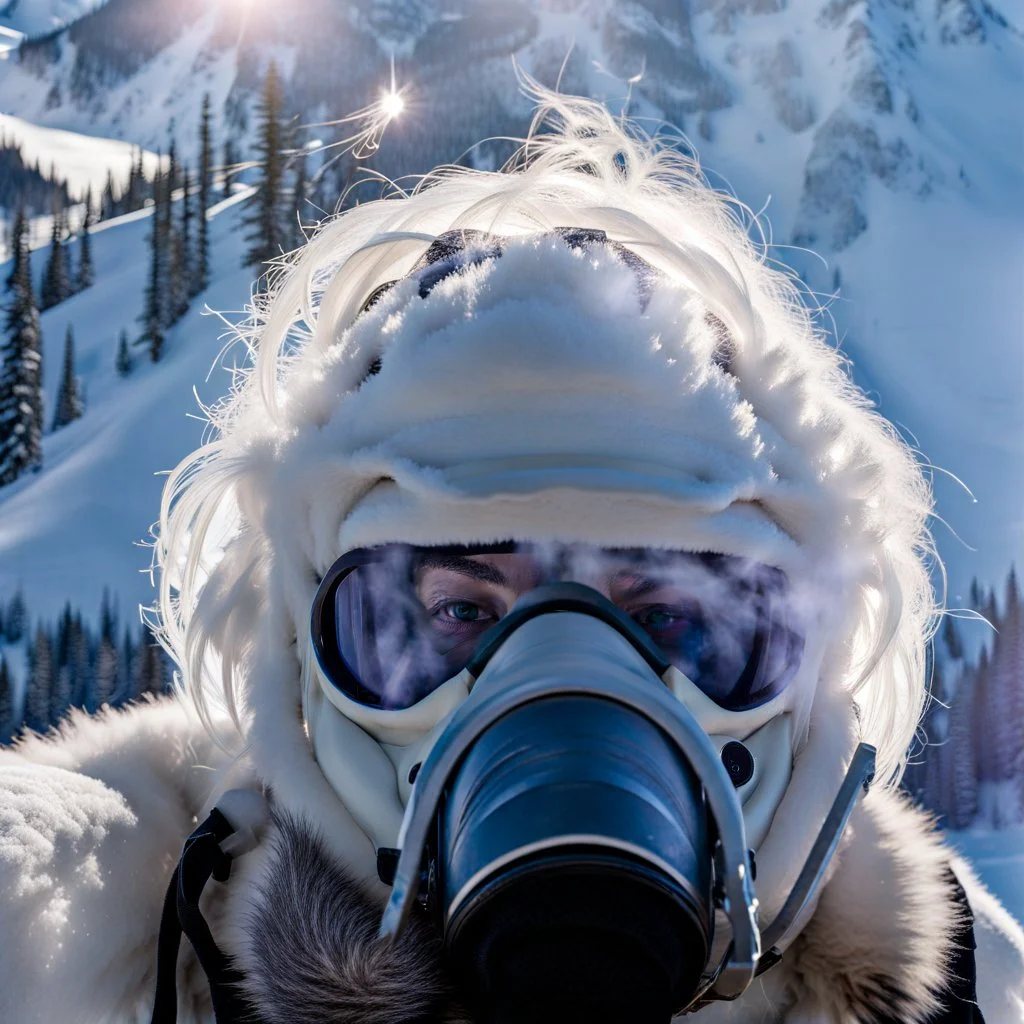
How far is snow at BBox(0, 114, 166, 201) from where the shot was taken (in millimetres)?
19625

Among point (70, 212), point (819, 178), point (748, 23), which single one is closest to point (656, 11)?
point (748, 23)

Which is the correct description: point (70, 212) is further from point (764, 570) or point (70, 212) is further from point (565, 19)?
point (565, 19)

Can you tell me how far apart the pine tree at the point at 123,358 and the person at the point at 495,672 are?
1367 cm

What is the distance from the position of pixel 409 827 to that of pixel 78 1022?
0.55m

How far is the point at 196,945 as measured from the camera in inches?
44.6

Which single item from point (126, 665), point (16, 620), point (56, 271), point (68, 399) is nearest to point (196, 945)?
point (126, 665)

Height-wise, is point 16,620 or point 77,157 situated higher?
point 77,157

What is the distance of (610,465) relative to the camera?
116 cm

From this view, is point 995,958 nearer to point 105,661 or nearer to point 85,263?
point 105,661

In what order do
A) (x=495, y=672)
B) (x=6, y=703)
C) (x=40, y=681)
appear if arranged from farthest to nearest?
1. (x=40, y=681)
2. (x=6, y=703)
3. (x=495, y=672)

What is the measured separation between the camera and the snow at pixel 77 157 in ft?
64.4

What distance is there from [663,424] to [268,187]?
593 inches

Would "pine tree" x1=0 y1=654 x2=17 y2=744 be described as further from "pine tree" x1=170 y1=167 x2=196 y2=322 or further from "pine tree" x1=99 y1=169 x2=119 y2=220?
"pine tree" x1=99 y1=169 x2=119 y2=220

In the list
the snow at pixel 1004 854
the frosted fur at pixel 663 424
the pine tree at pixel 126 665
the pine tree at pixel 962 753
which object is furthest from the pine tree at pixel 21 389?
the frosted fur at pixel 663 424
